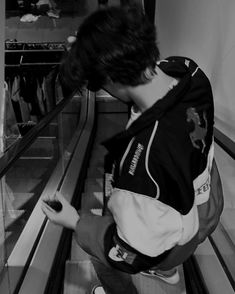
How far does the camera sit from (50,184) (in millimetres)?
3480

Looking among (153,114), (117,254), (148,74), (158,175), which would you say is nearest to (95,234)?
(117,254)

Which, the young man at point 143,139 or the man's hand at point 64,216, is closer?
the young man at point 143,139

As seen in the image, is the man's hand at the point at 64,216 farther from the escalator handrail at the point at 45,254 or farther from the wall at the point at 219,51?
the wall at the point at 219,51

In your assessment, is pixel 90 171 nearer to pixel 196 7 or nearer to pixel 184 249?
pixel 196 7

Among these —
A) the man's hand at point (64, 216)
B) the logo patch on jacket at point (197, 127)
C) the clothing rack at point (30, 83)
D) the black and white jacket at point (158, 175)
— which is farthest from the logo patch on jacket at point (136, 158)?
the clothing rack at point (30, 83)

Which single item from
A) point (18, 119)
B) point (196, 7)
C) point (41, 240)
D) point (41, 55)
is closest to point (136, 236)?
point (41, 240)

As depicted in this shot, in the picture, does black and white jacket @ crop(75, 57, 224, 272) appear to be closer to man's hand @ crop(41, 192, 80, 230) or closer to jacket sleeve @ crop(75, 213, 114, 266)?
jacket sleeve @ crop(75, 213, 114, 266)

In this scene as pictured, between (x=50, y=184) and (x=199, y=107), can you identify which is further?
(x=50, y=184)

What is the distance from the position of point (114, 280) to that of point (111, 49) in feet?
4.45

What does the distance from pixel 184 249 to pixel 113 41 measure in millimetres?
813

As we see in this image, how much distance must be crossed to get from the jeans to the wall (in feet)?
2.82

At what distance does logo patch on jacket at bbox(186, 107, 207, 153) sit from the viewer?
137 centimetres

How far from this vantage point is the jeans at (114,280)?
6.83ft

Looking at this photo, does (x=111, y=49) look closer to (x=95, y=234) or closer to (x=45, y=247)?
(x=95, y=234)
